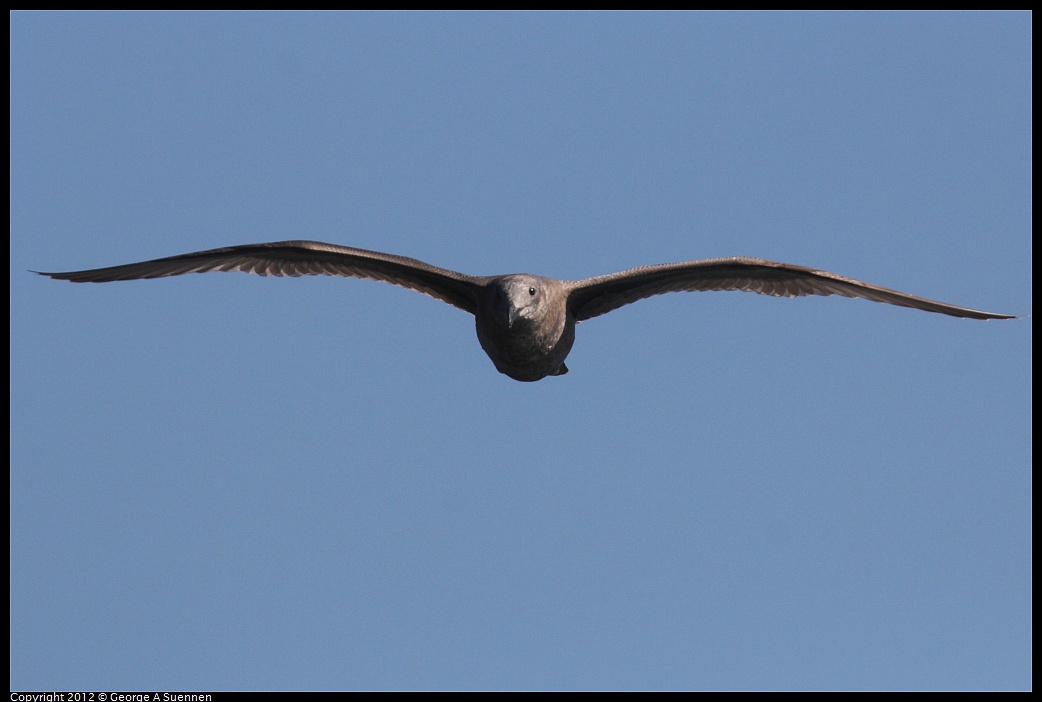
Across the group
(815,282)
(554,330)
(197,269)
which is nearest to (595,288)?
(554,330)

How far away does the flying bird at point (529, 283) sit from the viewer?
44.1 feet

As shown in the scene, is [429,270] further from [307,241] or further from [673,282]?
[673,282]

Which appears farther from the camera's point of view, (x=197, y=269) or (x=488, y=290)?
(x=197, y=269)

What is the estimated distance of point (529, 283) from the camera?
43.0 ft

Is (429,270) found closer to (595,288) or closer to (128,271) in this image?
(595,288)

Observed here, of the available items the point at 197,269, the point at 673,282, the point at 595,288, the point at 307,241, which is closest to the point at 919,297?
the point at 673,282

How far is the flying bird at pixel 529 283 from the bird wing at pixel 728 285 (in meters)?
0.01

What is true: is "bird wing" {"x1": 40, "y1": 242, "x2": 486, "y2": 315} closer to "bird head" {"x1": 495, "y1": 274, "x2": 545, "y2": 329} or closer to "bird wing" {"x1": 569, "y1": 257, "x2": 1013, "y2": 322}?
"bird head" {"x1": 495, "y1": 274, "x2": 545, "y2": 329}

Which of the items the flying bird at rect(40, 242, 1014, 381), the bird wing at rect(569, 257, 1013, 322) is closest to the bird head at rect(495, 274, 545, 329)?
the flying bird at rect(40, 242, 1014, 381)

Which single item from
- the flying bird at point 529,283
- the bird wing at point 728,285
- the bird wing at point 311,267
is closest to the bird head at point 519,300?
the flying bird at point 529,283

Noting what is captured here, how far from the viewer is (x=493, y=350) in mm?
13820

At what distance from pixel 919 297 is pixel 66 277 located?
41.9 feet

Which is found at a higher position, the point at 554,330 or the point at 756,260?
the point at 756,260

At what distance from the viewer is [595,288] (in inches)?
571
